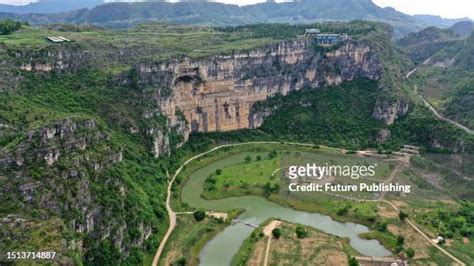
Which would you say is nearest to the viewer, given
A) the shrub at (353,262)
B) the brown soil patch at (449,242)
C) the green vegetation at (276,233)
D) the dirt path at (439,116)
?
the shrub at (353,262)

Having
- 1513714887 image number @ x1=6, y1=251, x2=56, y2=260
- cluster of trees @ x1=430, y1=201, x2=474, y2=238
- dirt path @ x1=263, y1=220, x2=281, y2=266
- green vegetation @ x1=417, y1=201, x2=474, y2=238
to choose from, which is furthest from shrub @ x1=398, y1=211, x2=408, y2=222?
1513714887 image number @ x1=6, y1=251, x2=56, y2=260

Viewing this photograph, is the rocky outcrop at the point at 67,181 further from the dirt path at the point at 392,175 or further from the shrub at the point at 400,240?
the dirt path at the point at 392,175

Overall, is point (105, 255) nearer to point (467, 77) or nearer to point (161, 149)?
point (161, 149)

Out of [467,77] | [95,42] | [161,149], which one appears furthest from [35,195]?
[467,77]

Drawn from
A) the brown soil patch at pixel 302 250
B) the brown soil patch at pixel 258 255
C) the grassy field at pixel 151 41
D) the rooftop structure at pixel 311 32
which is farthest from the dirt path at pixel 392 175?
the rooftop structure at pixel 311 32

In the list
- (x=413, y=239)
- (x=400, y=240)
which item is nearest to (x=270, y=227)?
(x=400, y=240)

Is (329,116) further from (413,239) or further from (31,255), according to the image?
(31,255)
